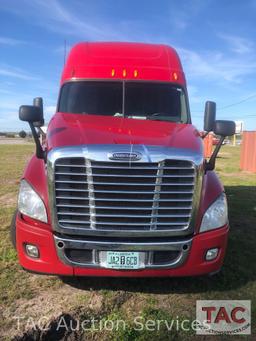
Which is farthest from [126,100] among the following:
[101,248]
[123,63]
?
[101,248]

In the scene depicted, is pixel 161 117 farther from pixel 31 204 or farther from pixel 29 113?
pixel 31 204

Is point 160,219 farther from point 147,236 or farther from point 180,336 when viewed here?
point 180,336

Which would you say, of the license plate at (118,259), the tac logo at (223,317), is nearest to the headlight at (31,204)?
the license plate at (118,259)

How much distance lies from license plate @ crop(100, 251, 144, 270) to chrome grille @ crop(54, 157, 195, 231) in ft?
0.78

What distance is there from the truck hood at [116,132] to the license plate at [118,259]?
1091mm

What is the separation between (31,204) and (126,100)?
2336 millimetres

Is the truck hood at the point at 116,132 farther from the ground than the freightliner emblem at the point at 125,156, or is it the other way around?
the truck hood at the point at 116,132

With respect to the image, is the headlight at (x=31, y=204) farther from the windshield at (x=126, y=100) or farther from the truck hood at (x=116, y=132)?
the windshield at (x=126, y=100)

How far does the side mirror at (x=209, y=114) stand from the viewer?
608 centimetres

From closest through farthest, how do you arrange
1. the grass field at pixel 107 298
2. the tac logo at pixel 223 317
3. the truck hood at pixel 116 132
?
1. the grass field at pixel 107 298
2. the tac logo at pixel 223 317
3. the truck hood at pixel 116 132

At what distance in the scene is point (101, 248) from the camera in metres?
4.33

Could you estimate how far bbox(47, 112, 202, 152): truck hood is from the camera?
177 inches

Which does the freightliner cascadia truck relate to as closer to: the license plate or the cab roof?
the license plate

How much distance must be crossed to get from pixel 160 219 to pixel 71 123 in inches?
64.1
